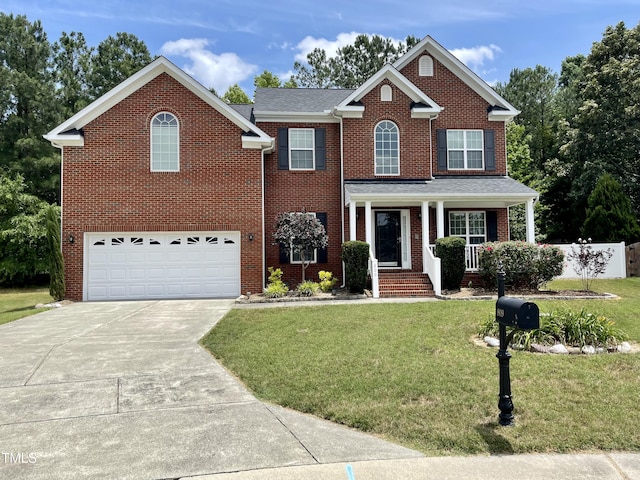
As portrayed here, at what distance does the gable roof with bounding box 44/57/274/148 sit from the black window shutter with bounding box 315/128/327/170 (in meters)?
2.20

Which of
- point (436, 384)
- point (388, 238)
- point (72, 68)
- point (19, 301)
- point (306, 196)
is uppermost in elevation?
point (72, 68)

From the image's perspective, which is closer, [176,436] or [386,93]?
[176,436]

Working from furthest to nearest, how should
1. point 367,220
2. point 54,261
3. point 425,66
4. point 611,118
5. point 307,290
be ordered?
point 611,118
point 425,66
point 367,220
point 54,261
point 307,290

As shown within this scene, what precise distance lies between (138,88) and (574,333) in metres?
14.3

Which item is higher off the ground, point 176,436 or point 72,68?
point 72,68

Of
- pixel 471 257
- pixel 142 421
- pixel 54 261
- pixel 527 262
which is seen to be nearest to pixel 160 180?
pixel 54 261

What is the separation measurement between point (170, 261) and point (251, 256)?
263cm

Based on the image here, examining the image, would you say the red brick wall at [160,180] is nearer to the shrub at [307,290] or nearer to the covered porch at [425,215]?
the shrub at [307,290]

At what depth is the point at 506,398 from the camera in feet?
14.1

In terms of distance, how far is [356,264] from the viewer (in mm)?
13805

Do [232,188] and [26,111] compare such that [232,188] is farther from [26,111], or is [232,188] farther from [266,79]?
[266,79]

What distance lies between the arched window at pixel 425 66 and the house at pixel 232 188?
6.64 feet

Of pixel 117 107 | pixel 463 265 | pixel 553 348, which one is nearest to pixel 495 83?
pixel 463 265

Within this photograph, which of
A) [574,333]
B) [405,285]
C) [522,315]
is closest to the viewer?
[522,315]
